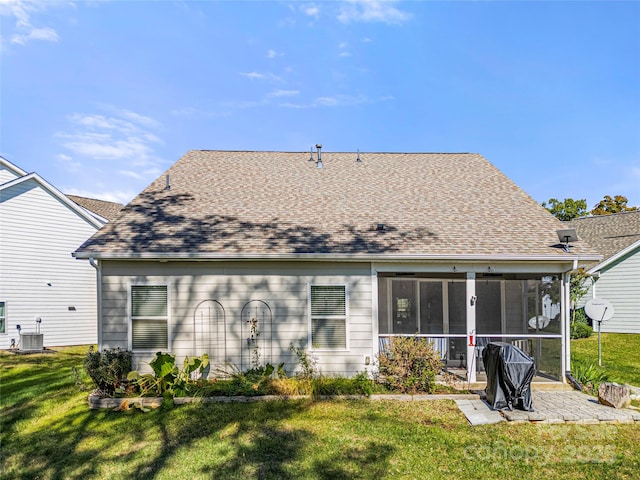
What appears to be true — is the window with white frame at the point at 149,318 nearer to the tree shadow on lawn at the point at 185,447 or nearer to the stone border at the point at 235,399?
the stone border at the point at 235,399

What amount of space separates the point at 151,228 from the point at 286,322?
149 inches

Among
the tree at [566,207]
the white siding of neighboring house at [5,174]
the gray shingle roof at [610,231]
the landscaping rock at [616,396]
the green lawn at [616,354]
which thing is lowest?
the green lawn at [616,354]

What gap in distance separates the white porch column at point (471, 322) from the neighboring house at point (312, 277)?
0.03 meters

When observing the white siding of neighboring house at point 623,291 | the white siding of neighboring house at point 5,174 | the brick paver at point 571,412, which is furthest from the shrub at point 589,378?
the white siding of neighboring house at point 5,174

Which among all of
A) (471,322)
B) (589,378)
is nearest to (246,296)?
(471,322)

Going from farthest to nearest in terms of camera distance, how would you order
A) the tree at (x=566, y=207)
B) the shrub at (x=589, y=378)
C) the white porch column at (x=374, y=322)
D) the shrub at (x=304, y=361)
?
1. the tree at (x=566, y=207)
2. the white porch column at (x=374, y=322)
3. the shrub at (x=304, y=361)
4. the shrub at (x=589, y=378)

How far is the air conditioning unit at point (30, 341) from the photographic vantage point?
575 inches

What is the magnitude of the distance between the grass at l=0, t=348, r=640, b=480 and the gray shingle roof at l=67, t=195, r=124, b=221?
49.3 feet

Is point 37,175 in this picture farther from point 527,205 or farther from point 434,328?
point 527,205

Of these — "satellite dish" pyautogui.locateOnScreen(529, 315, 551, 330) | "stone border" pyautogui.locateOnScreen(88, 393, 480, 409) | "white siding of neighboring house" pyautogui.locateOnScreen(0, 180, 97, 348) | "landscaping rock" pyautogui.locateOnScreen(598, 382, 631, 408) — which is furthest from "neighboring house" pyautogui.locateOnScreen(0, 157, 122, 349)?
"landscaping rock" pyautogui.locateOnScreen(598, 382, 631, 408)

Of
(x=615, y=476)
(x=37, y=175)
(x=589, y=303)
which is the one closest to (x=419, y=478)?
(x=615, y=476)

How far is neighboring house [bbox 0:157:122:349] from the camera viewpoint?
1577 cm

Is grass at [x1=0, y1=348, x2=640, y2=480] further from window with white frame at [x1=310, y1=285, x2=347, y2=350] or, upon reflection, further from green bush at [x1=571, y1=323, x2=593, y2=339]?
green bush at [x1=571, y1=323, x2=593, y2=339]

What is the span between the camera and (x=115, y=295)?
912 centimetres
